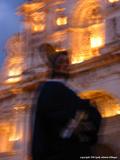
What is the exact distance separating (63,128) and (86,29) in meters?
16.4

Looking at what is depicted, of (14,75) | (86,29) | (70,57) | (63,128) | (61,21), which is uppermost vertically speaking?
(63,128)

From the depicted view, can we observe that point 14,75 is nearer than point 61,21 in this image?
Yes

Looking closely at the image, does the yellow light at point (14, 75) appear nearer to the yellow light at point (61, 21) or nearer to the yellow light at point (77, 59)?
the yellow light at point (77, 59)

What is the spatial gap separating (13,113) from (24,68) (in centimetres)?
249

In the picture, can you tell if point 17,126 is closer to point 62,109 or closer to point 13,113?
point 13,113

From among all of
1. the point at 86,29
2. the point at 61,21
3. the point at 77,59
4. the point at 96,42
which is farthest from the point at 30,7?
the point at 77,59

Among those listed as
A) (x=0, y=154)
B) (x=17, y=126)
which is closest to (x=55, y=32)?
(x=17, y=126)

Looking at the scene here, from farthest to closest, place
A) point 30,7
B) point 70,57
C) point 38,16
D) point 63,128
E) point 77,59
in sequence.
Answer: point 30,7, point 38,16, point 77,59, point 70,57, point 63,128

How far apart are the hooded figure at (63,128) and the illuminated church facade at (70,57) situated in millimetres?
11752

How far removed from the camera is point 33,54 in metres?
18.6

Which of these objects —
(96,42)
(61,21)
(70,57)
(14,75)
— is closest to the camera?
(70,57)

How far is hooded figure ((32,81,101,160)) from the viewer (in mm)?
1930

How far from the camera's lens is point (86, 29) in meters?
18.1

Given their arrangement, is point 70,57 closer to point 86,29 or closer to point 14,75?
point 86,29
